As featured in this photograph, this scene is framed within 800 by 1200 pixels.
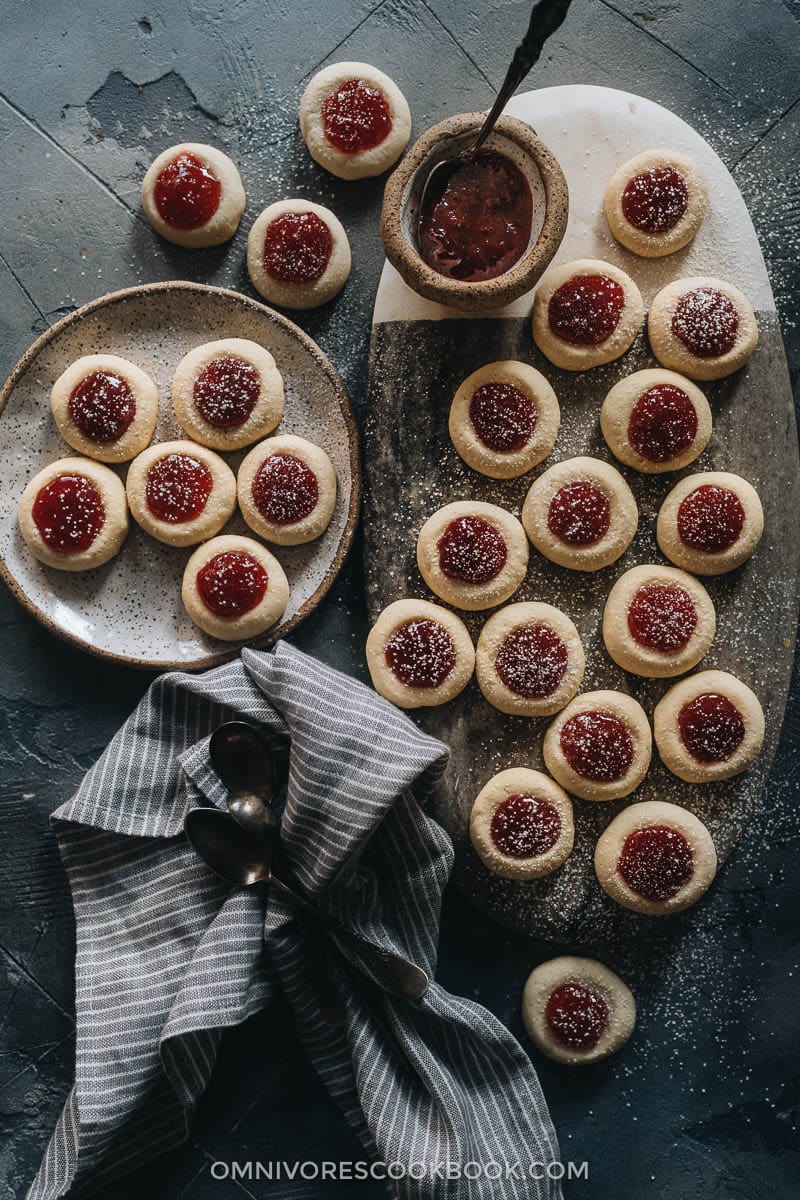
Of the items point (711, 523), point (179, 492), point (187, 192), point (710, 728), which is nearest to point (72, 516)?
point (179, 492)

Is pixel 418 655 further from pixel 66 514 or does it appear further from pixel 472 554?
pixel 66 514

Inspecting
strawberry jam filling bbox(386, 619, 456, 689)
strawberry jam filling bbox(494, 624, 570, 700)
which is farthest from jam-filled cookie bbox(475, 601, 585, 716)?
strawberry jam filling bbox(386, 619, 456, 689)

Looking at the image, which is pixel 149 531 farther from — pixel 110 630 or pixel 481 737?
pixel 481 737

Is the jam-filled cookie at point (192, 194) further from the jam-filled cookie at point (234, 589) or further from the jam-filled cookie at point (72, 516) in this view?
the jam-filled cookie at point (234, 589)

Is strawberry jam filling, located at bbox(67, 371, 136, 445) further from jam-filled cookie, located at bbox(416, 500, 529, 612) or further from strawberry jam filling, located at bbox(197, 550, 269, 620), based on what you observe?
jam-filled cookie, located at bbox(416, 500, 529, 612)

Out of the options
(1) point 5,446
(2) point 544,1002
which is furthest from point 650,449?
(1) point 5,446

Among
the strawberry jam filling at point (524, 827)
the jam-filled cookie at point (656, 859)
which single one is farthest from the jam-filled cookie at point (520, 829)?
the jam-filled cookie at point (656, 859)
